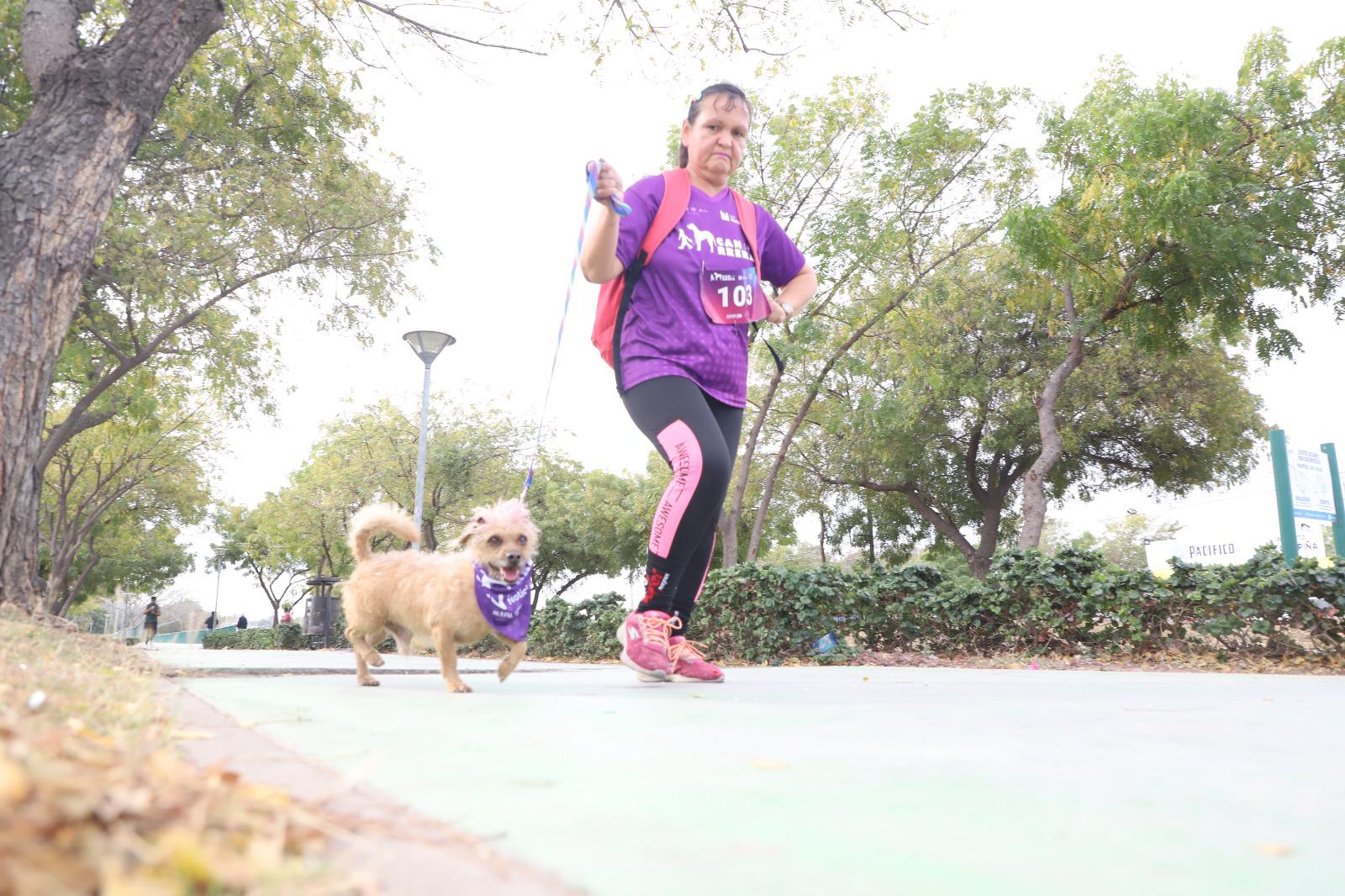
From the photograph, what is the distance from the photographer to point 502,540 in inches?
157

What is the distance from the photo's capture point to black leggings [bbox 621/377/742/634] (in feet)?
12.9

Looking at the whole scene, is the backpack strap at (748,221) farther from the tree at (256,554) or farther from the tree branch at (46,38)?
the tree at (256,554)

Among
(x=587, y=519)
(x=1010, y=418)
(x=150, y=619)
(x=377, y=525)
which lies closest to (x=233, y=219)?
(x=377, y=525)

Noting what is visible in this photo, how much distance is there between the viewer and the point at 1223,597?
25.2 ft

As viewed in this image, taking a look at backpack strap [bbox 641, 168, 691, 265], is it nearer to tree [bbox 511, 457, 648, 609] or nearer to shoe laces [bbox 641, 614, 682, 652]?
shoe laces [bbox 641, 614, 682, 652]

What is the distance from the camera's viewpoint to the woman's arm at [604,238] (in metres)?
3.62

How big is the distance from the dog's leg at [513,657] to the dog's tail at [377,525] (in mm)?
789

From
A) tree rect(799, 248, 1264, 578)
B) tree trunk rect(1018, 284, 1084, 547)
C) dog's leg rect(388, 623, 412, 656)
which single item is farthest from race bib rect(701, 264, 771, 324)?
tree rect(799, 248, 1264, 578)

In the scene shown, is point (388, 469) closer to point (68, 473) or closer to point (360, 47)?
point (68, 473)

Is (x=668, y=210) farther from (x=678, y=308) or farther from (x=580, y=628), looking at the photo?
(x=580, y=628)

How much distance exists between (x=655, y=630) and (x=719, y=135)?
8.17 feet

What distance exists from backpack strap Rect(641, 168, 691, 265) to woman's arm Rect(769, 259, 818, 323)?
2.15ft

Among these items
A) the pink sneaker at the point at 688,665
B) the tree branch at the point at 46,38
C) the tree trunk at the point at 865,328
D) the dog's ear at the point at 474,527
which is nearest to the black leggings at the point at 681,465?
the pink sneaker at the point at 688,665

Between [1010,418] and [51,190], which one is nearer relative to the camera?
[51,190]
